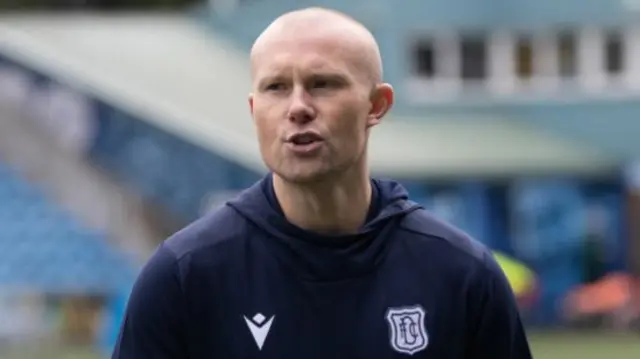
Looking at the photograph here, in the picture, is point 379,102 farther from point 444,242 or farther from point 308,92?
point 444,242

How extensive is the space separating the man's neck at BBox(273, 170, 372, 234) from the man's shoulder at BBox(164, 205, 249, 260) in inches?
4.3

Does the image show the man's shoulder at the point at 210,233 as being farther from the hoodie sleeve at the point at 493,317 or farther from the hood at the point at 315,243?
the hoodie sleeve at the point at 493,317

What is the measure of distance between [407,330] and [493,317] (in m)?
0.26

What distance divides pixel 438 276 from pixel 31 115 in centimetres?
2732

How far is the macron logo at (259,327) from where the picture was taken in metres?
3.94

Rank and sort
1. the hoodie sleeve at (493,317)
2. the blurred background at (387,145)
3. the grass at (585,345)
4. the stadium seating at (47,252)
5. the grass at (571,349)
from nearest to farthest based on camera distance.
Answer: the hoodie sleeve at (493,317) < the grass at (585,345) < the grass at (571,349) < the stadium seating at (47,252) < the blurred background at (387,145)

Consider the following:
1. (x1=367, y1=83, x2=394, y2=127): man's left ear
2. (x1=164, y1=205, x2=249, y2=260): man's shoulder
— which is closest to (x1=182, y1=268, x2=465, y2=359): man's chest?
(x1=164, y1=205, x2=249, y2=260): man's shoulder

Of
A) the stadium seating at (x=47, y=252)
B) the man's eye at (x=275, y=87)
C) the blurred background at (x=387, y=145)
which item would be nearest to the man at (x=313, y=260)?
the man's eye at (x=275, y=87)

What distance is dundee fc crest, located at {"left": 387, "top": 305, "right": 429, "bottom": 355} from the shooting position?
396 cm

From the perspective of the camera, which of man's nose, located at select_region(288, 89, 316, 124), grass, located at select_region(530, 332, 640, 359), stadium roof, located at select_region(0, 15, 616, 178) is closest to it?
man's nose, located at select_region(288, 89, 316, 124)

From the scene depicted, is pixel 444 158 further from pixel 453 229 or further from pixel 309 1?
pixel 453 229

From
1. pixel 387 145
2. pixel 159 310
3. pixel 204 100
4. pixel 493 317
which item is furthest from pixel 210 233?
pixel 204 100

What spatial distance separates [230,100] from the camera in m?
33.7

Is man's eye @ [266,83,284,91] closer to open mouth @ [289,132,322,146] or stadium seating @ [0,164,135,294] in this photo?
open mouth @ [289,132,322,146]
